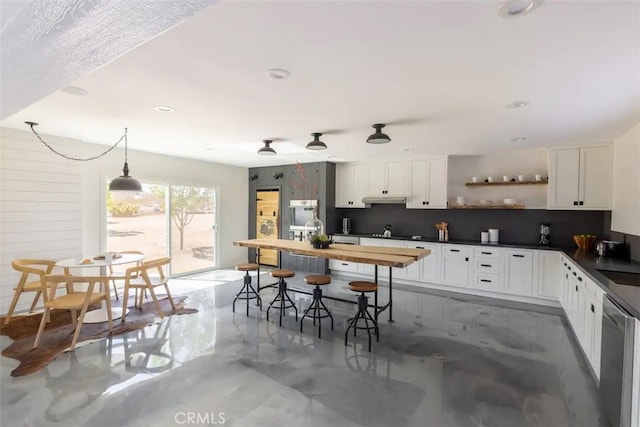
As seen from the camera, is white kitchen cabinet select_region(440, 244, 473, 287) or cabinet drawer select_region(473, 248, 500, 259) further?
white kitchen cabinet select_region(440, 244, 473, 287)

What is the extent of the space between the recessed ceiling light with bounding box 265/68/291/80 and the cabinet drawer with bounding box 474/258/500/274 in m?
4.48

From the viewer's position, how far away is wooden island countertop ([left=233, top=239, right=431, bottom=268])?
3.29 meters

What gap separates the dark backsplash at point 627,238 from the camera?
3576mm

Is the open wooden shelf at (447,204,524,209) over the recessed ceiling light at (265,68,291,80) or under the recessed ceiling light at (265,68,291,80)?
under

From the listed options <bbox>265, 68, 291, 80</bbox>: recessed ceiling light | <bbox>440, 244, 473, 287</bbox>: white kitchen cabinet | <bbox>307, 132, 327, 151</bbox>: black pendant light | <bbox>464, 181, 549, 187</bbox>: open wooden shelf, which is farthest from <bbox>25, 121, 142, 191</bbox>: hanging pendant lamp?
<bbox>464, 181, 549, 187</bbox>: open wooden shelf

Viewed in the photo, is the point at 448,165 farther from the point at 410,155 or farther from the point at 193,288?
the point at 193,288

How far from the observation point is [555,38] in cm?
172

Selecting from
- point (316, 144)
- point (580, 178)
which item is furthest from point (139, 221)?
point (580, 178)

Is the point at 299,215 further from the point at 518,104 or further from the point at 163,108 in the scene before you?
the point at 518,104

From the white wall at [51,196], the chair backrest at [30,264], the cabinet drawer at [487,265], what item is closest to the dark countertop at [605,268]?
the cabinet drawer at [487,265]

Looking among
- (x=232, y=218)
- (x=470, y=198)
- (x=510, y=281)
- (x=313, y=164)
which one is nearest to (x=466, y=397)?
(x=510, y=281)

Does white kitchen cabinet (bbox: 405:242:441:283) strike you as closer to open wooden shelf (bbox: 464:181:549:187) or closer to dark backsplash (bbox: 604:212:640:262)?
open wooden shelf (bbox: 464:181:549:187)

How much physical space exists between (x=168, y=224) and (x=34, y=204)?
2028mm

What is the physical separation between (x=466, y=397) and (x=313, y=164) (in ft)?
17.1
